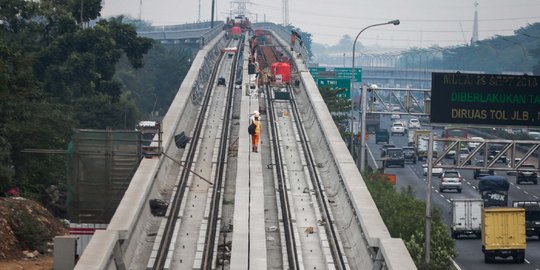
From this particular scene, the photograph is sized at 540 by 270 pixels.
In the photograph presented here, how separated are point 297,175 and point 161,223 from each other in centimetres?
848

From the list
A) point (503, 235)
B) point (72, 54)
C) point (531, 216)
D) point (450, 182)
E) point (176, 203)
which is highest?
point (72, 54)

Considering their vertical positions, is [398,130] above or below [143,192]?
below

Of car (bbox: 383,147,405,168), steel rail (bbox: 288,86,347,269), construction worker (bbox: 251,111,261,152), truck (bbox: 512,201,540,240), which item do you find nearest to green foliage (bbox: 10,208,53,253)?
steel rail (bbox: 288,86,347,269)

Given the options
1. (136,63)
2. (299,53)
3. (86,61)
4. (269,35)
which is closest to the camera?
(86,61)

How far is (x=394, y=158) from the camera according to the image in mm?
91062

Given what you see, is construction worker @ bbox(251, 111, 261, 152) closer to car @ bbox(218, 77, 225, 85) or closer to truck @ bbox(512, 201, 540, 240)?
truck @ bbox(512, 201, 540, 240)

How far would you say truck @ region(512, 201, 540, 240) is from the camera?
178 ft

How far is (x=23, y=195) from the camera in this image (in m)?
37.8

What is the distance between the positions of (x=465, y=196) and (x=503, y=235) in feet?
82.4

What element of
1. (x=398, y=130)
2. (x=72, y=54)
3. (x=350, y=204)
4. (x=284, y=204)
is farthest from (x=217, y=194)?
(x=398, y=130)

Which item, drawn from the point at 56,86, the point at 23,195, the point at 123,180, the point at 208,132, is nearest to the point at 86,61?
the point at 56,86

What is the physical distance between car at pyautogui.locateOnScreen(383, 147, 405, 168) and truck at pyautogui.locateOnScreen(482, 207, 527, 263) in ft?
133

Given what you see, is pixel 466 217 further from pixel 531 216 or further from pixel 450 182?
pixel 450 182

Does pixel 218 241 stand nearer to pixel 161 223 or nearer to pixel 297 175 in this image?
pixel 161 223
